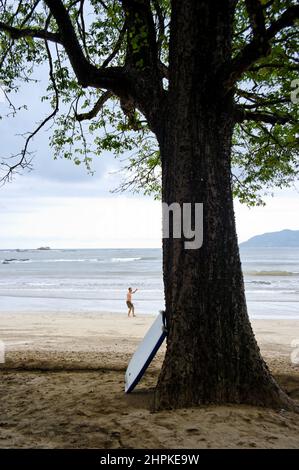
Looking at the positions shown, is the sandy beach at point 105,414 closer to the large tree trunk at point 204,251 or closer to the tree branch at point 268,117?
the large tree trunk at point 204,251

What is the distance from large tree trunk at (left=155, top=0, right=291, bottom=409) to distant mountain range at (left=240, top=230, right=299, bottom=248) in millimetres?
156300

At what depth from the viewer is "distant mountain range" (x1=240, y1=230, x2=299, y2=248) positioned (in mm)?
160725

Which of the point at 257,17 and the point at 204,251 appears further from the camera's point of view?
the point at 204,251

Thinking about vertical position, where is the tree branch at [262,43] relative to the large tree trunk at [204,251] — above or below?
above

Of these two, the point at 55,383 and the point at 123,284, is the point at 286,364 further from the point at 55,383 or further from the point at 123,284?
the point at 123,284

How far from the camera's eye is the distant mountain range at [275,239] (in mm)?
160725

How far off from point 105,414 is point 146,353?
3.79 ft

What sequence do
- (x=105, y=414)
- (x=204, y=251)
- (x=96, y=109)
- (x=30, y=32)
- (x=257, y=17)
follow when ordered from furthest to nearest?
1. (x=96, y=109)
2. (x=30, y=32)
3. (x=204, y=251)
4. (x=105, y=414)
5. (x=257, y=17)

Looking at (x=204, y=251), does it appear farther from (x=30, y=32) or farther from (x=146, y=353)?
(x=30, y=32)

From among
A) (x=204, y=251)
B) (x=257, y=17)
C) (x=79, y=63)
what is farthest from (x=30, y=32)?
(x=204, y=251)

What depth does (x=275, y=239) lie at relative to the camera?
176 meters

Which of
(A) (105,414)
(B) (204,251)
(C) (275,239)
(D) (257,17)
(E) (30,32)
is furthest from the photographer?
(C) (275,239)

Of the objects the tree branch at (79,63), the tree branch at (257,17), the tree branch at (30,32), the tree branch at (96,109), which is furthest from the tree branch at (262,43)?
the tree branch at (96,109)

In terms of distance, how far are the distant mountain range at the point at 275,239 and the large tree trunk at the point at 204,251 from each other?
156 meters
